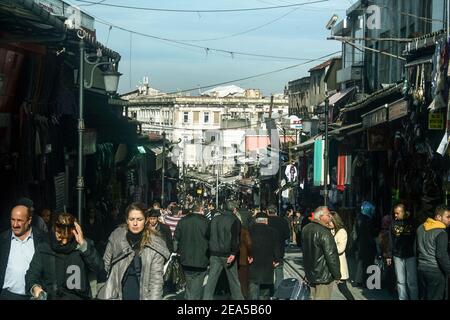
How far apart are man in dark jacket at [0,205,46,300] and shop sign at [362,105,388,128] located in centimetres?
1083

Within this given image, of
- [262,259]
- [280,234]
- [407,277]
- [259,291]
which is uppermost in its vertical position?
[280,234]

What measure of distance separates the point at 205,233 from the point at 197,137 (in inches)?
3521

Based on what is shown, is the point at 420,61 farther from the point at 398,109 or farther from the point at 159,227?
the point at 159,227

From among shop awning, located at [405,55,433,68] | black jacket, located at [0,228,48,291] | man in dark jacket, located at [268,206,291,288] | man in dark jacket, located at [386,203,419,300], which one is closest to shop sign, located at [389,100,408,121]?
shop awning, located at [405,55,433,68]

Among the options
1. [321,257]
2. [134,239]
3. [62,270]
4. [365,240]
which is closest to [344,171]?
[365,240]

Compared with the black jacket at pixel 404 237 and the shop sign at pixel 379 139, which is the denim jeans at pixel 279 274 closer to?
the black jacket at pixel 404 237

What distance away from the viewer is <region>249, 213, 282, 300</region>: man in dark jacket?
1481 cm

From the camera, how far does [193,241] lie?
14828 mm

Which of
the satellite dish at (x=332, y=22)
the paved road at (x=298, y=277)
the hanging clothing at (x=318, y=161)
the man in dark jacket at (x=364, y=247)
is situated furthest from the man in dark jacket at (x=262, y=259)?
the hanging clothing at (x=318, y=161)

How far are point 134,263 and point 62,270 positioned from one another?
834mm

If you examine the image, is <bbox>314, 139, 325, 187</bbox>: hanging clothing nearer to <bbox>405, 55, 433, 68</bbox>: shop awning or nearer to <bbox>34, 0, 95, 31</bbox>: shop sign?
<bbox>34, 0, 95, 31</bbox>: shop sign

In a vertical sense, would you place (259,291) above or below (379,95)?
below

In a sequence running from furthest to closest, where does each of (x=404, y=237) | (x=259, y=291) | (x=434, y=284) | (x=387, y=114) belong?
(x=387, y=114)
(x=259, y=291)
(x=404, y=237)
(x=434, y=284)

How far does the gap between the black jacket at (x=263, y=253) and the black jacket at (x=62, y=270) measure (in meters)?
4.98
